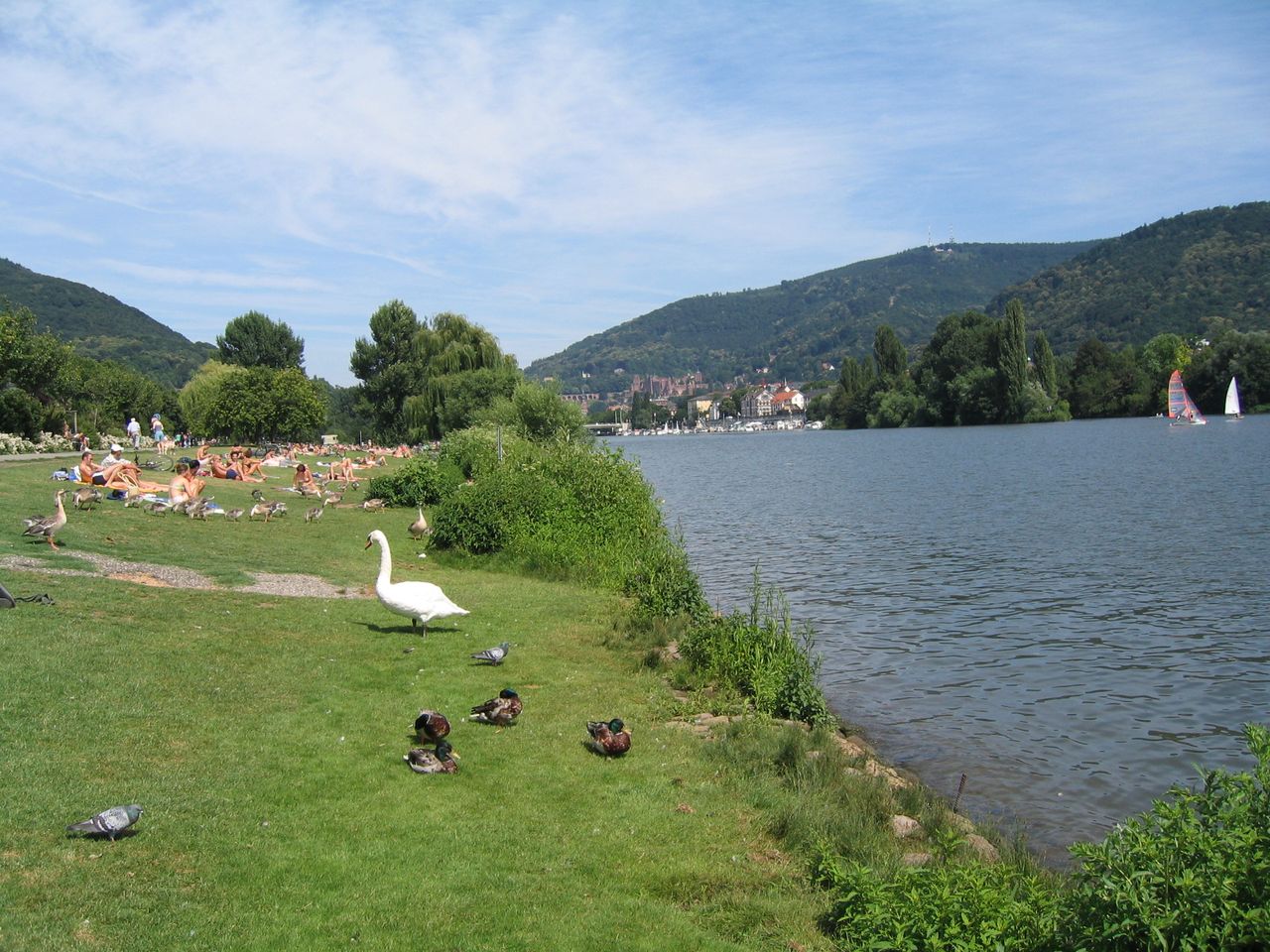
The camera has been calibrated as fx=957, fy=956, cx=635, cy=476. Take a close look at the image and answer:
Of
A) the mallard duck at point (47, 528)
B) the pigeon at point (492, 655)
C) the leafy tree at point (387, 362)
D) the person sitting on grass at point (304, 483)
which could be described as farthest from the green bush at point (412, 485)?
the leafy tree at point (387, 362)

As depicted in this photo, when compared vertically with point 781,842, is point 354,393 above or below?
above

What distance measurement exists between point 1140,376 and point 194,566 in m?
133

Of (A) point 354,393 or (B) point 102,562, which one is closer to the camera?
(B) point 102,562

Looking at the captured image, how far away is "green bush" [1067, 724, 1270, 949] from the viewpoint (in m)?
4.47

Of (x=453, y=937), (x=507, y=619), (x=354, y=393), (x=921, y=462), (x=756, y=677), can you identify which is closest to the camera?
(x=453, y=937)

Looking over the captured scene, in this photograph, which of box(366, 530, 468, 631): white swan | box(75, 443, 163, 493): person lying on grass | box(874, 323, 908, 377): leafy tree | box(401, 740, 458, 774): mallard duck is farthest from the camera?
box(874, 323, 908, 377): leafy tree

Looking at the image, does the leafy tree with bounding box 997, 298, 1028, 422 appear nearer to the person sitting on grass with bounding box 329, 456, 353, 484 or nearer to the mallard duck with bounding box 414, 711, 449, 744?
the person sitting on grass with bounding box 329, 456, 353, 484

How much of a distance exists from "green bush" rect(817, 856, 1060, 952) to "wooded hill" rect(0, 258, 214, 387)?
15275 centimetres

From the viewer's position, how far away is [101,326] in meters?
176

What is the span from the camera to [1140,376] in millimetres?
126312

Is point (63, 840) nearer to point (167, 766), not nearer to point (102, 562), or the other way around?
point (167, 766)

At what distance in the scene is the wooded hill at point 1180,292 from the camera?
529ft

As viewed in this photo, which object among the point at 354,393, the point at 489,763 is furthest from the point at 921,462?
the point at 489,763

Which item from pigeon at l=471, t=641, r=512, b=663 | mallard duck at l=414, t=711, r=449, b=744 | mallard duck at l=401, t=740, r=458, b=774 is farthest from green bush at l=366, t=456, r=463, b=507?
mallard duck at l=401, t=740, r=458, b=774
